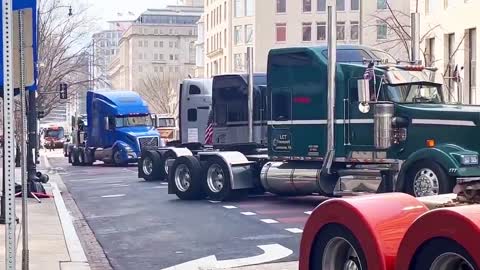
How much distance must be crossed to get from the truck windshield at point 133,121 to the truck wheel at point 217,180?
21.2 meters

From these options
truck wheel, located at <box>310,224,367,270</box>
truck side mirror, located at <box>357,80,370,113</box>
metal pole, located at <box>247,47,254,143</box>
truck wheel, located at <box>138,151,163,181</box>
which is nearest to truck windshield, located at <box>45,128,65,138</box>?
truck wheel, located at <box>138,151,163,181</box>

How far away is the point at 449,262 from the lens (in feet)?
18.8

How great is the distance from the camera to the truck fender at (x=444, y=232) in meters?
5.39

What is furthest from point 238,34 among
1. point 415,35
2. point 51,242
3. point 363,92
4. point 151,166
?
point 51,242

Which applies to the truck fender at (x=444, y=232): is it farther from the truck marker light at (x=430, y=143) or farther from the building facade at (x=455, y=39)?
the building facade at (x=455, y=39)

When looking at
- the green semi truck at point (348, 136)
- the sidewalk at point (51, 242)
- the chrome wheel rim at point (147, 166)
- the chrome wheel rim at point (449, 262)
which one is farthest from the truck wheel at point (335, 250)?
the chrome wheel rim at point (147, 166)

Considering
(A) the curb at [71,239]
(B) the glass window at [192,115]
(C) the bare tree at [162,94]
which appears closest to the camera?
(A) the curb at [71,239]

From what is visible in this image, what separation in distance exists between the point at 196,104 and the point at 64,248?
659 inches

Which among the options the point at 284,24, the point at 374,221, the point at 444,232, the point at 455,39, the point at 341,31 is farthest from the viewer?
the point at 284,24

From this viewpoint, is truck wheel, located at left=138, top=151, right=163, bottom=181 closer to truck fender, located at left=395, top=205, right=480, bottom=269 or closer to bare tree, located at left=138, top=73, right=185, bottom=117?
truck fender, located at left=395, top=205, right=480, bottom=269

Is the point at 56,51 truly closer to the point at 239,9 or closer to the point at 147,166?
the point at 147,166

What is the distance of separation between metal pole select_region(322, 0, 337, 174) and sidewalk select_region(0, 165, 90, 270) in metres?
5.19

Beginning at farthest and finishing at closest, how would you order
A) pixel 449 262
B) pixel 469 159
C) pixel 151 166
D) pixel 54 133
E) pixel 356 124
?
pixel 54 133
pixel 151 166
pixel 356 124
pixel 469 159
pixel 449 262

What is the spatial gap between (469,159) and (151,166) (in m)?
14.9
